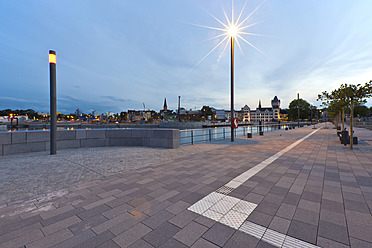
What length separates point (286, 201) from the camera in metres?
3.24

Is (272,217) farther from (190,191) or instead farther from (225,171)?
(225,171)

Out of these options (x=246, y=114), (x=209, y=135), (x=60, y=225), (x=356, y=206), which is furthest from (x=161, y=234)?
(x=246, y=114)

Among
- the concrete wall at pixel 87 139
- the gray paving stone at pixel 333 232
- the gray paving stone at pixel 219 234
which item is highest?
the concrete wall at pixel 87 139

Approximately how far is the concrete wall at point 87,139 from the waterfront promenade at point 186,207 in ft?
10.3

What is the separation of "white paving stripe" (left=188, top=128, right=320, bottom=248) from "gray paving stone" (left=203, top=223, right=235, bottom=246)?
0.37ft

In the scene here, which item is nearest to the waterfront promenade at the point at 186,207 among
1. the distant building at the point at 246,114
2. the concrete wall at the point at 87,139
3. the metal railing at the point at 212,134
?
the concrete wall at the point at 87,139

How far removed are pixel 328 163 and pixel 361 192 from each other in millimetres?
2924

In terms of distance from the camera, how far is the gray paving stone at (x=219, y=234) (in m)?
2.18

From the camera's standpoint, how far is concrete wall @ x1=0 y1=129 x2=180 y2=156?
7.60 m

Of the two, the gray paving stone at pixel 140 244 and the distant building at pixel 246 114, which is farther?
the distant building at pixel 246 114

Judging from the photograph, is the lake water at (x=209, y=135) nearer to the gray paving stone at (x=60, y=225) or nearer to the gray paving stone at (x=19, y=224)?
the gray paving stone at (x=60, y=225)

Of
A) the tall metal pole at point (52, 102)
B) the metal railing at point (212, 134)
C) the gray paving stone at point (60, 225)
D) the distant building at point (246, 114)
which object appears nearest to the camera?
the gray paving stone at point (60, 225)

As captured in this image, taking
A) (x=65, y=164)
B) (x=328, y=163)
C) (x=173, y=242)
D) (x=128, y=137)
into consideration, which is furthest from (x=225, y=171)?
(x=128, y=137)

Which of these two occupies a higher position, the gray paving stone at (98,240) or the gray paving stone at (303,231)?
the gray paving stone at (98,240)
